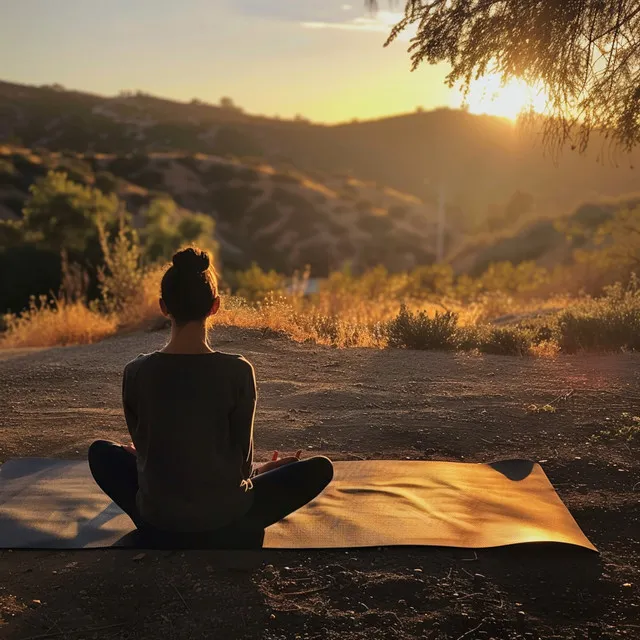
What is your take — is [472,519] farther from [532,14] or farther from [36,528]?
[532,14]

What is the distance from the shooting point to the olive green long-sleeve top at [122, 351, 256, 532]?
10.3 ft

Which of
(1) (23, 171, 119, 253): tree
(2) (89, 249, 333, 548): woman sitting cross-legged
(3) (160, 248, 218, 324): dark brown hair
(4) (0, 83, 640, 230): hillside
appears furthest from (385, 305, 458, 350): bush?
(4) (0, 83, 640, 230): hillside

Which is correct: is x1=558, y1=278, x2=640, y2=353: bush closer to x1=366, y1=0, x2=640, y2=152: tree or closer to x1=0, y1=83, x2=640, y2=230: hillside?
x1=366, y1=0, x2=640, y2=152: tree

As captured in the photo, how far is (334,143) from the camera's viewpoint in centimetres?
10919

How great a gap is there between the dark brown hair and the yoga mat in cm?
123

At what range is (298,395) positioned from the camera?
639cm

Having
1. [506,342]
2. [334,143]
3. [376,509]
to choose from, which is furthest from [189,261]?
[334,143]

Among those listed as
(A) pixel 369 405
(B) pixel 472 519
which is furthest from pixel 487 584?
(A) pixel 369 405

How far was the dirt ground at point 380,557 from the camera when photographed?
2928 millimetres

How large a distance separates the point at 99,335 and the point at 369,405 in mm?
5266

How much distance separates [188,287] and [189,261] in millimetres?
109

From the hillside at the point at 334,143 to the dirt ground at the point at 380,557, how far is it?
71.4m

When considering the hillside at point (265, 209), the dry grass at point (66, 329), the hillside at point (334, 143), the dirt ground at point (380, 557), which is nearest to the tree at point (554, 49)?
the dirt ground at point (380, 557)

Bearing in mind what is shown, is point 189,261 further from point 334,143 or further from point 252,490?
point 334,143
